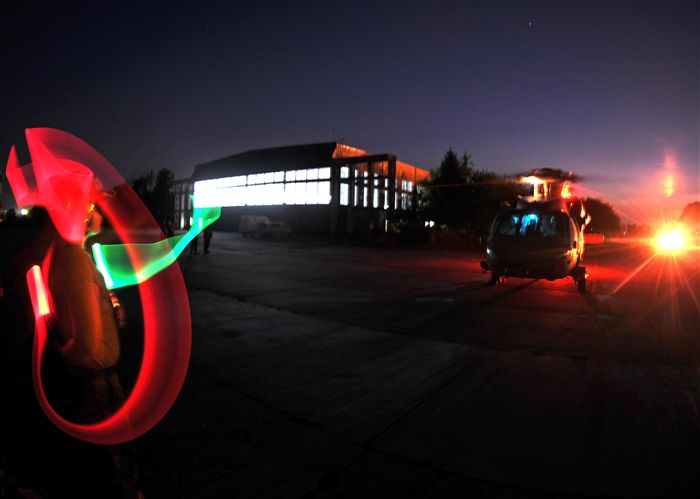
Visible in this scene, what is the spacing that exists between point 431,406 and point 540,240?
8817mm

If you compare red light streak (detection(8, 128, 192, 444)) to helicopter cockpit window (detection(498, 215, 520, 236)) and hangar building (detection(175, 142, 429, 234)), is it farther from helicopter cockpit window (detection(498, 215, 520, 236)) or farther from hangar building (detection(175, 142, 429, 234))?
hangar building (detection(175, 142, 429, 234))

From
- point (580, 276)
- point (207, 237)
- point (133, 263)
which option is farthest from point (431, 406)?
point (207, 237)

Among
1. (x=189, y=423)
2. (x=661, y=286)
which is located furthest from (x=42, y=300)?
(x=661, y=286)

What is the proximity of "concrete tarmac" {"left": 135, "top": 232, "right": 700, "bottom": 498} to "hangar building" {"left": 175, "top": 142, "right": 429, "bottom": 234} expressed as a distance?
34422 mm

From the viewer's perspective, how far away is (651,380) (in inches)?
199

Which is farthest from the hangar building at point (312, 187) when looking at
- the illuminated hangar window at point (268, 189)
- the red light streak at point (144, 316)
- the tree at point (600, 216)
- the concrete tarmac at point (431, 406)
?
the tree at point (600, 216)

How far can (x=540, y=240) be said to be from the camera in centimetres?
1205

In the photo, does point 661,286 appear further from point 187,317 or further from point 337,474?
point 337,474

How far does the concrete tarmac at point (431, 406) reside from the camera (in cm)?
315

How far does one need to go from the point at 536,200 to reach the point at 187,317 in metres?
9.83

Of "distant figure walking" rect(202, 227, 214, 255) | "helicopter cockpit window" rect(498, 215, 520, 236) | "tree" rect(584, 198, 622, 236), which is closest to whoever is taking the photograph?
"helicopter cockpit window" rect(498, 215, 520, 236)

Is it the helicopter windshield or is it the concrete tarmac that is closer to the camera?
the concrete tarmac

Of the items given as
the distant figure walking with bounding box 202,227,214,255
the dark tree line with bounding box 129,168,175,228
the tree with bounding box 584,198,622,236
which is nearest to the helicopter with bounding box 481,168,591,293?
the distant figure walking with bounding box 202,227,214,255

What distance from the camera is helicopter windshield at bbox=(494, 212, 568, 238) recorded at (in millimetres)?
12477
